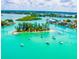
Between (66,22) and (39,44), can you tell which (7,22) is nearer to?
(39,44)

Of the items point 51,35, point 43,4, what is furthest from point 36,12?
point 51,35

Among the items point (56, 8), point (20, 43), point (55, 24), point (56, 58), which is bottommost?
point (56, 58)

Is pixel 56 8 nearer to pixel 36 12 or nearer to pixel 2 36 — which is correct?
pixel 36 12

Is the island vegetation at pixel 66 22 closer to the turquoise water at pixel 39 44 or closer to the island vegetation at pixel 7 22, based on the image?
the turquoise water at pixel 39 44

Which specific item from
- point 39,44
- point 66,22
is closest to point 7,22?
point 39,44

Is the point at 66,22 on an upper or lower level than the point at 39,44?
upper

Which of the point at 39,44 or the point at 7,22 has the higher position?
the point at 7,22

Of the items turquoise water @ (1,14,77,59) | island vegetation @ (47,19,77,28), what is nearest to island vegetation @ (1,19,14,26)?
Answer: turquoise water @ (1,14,77,59)

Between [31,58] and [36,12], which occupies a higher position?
[36,12]
